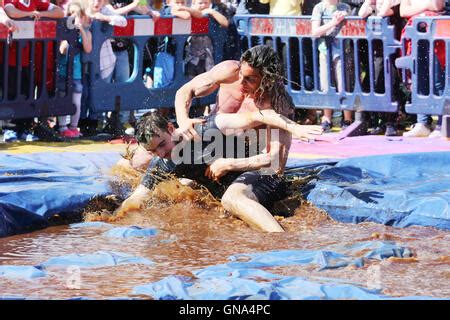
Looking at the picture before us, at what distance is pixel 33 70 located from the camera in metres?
11.5

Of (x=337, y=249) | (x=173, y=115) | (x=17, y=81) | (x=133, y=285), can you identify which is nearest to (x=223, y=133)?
(x=337, y=249)

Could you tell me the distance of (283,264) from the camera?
6742 millimetres

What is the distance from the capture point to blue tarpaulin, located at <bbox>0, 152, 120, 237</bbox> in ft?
26.2

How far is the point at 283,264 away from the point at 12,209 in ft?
7.12

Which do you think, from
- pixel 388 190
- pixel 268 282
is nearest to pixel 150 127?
pixel 388 190

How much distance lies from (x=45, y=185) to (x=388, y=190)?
247 cm

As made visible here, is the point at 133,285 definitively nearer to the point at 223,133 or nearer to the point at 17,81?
the point at 223,133

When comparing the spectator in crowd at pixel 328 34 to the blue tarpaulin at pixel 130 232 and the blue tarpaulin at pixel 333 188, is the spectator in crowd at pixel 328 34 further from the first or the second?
the blue tarpaulin at pixel 130 232

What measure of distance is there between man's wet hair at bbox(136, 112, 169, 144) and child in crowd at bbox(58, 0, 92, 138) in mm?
3857

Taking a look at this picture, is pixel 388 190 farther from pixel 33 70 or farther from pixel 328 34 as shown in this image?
pixel 33 70

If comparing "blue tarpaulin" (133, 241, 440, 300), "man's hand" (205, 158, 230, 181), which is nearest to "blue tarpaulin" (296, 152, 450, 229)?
"man's hand" (205, 158, 230, 181)

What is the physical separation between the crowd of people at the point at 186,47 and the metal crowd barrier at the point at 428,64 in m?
0.02

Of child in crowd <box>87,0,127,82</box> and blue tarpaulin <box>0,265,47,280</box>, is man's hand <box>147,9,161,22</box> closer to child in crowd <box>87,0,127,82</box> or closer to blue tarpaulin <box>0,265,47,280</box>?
child in crowd <box>87,0,127,82</box>

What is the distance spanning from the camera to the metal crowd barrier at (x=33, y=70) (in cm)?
1127
